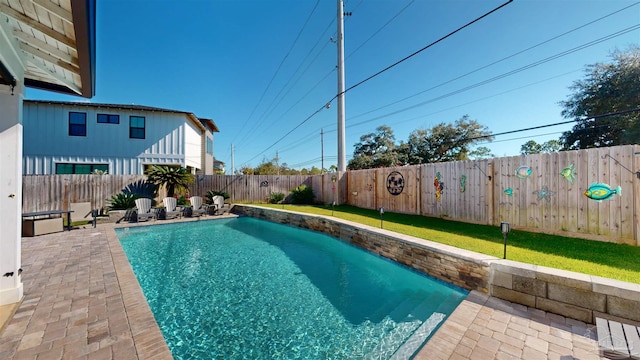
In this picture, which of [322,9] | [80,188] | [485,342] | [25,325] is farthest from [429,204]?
[80,188]

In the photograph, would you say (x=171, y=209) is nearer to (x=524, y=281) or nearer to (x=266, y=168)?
(x=524, y=281)

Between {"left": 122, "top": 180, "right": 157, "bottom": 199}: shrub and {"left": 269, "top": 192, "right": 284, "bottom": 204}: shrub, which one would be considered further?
{"left": 269, "top": 192, "right": 284, "bottom": 204}: shrub

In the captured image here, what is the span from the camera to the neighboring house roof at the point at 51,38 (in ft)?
7.68

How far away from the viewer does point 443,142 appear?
87.9ft

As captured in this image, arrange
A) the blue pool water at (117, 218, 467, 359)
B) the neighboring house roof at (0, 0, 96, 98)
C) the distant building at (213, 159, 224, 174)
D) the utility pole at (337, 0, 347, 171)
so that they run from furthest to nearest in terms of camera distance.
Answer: the distant building at (213, 159, 224, 174)
the utility pole at (337, 0, 347, 171)
the blue pool water at (117, 218, 467, 359)
the neighboring house roof at (0, 0, 96, 98)

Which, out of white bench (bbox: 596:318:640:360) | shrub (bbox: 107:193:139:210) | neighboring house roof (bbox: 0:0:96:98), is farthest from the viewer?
shrub (bbox: 107:193:139:210)

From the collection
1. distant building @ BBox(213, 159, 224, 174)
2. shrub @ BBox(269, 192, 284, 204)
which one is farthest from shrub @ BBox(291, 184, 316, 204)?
distant building @ BBox(213, 159, 224, 174)

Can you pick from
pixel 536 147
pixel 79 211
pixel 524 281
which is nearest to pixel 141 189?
pixel 79 211

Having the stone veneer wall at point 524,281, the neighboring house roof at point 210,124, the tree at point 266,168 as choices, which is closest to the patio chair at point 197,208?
the stone veneer wall at point 524,281

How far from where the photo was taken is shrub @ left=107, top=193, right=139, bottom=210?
11.2 metres

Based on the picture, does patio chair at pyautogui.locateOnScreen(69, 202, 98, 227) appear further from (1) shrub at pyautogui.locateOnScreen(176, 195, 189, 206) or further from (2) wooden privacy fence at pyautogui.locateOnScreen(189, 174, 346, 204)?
(2) wooden privacy fence at pyautogui.locateOnScreen(189, 174, 346, 204)

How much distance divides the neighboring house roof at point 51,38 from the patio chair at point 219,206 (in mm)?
9709

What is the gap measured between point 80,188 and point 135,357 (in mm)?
13594

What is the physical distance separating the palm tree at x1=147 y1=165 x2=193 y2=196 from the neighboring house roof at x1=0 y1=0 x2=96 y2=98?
32.5 ft
